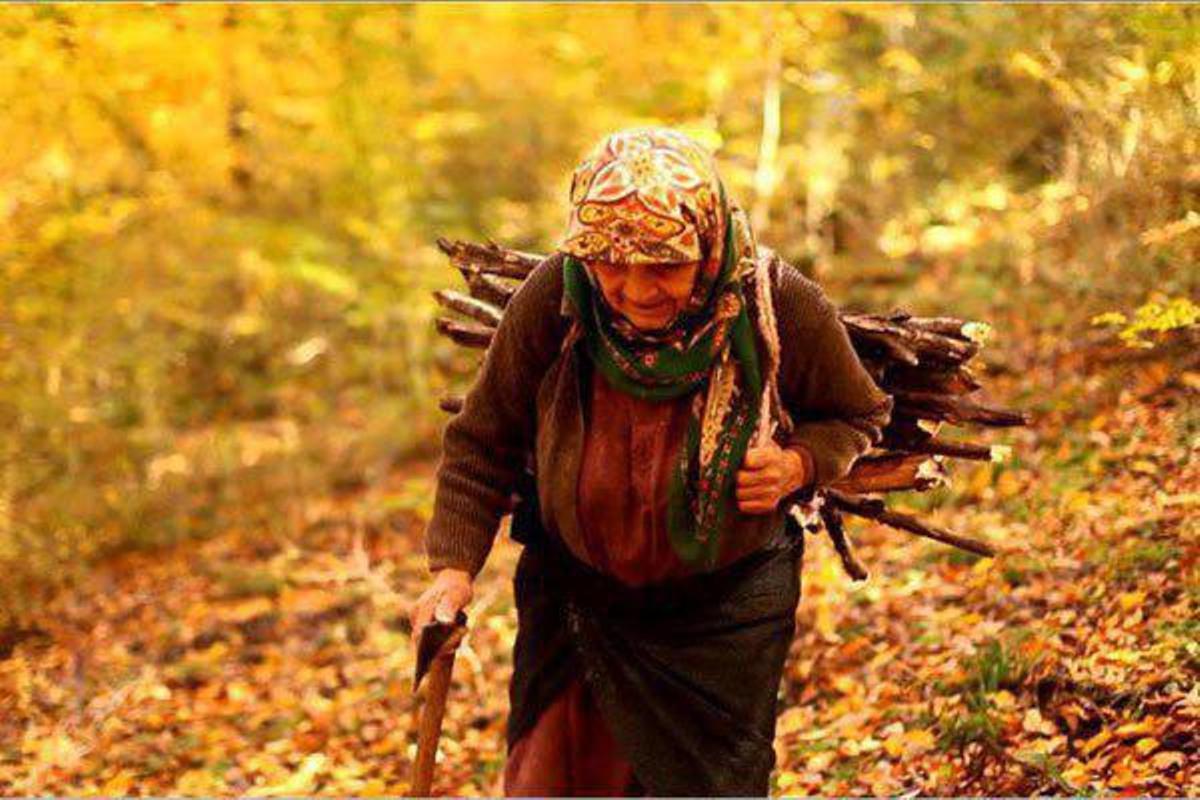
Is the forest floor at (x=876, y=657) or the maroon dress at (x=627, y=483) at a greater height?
the maroon dress at (x=627, y=483)

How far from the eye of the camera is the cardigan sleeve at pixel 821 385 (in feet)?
9.38

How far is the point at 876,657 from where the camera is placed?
559 centimetres

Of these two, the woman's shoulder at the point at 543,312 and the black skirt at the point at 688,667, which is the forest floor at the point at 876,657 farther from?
the woman's shoulder at the point at 543,312

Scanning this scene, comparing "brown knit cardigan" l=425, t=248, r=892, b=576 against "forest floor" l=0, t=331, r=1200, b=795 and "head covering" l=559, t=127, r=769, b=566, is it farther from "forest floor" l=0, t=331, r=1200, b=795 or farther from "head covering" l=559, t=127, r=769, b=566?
"forest floor" l=0, t=331, r=1200, b=795

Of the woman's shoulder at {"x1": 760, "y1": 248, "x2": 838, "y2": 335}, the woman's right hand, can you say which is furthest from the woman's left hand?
the woman's right hand

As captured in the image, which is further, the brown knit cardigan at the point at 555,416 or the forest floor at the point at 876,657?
the forest floor at the point at 876,657

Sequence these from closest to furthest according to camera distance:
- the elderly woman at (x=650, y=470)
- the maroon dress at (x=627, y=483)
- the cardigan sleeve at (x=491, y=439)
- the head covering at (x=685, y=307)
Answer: the head covering at (x=685, y=307)
the elderly woman at (x=650, y=470)
the maroon dress at (x=627, y=483)
the cardigan sleeve at (x=491, y=439)

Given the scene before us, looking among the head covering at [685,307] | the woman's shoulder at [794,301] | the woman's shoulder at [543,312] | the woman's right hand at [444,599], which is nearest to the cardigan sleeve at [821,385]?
the woman's shoulder at [794,301]

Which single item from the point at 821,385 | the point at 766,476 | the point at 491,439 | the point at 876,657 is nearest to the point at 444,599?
the point at 491,439

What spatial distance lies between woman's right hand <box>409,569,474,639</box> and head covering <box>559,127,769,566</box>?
62 cm

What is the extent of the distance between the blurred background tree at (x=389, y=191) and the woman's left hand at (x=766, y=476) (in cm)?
390

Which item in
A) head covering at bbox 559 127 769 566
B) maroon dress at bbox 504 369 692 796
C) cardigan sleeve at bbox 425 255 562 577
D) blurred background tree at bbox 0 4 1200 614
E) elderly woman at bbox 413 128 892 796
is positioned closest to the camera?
head covering at bbox 559 127 769 566

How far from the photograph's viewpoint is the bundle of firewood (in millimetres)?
3484

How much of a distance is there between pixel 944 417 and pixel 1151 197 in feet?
13.9
